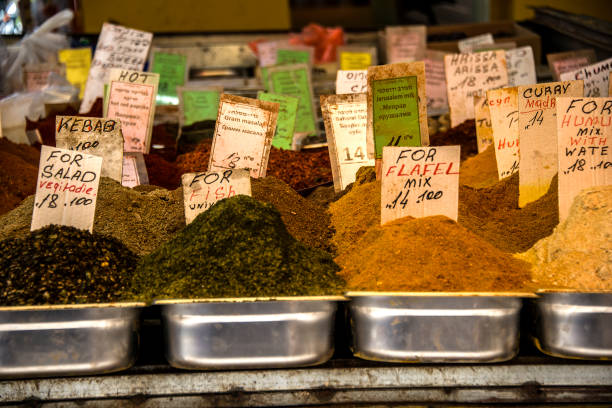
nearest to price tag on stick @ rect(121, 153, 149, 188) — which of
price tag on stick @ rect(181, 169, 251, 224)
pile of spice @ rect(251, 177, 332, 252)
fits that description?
pile of spice @ rect(251, 177, 332, 252)

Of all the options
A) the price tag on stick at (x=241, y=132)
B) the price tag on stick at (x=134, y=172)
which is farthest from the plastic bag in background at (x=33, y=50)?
the price tag on stick at (x=241, y=132)

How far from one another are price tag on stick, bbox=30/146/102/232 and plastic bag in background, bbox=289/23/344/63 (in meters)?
2.83

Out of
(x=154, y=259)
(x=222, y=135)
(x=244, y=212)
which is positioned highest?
(x=222, y=135)

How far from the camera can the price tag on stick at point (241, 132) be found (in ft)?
6.40

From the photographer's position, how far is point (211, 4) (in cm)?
575

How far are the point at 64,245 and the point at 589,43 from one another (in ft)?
11.0

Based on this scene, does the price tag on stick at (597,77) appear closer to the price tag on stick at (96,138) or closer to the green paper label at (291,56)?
the price tag on stick at (96,138)

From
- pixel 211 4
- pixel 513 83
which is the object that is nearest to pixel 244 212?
pixel 513 83

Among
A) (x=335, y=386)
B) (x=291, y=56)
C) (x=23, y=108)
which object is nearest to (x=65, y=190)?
(x=335, y=386)

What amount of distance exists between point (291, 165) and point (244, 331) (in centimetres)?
112

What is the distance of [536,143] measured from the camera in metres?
1.84

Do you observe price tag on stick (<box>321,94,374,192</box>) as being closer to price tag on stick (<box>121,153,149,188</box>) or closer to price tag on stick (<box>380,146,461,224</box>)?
price tag on stick (<box>380,146,461,224</box>)

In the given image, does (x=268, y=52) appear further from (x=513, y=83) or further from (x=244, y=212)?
(x=244, y=212)

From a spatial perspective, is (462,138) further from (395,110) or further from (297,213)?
(297,213)
